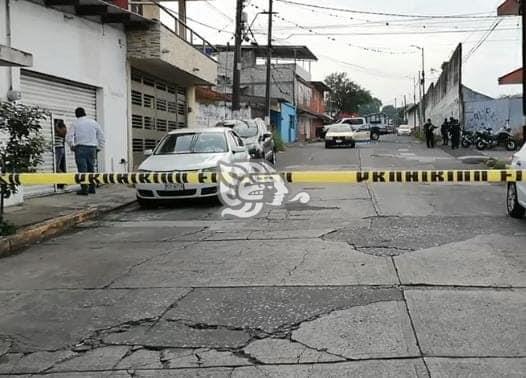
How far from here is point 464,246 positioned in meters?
7.77

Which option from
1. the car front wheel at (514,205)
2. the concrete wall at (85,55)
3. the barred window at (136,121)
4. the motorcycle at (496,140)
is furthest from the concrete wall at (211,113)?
the car front wheel at (514,205)

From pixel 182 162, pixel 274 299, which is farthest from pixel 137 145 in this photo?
pixel 274 299

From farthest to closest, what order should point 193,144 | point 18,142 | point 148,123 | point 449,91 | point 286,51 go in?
1. point 286,51
2. point 449,91
3. point 148,123
4. point 193,144
5. point 18,142

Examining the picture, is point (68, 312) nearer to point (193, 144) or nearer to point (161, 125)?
→ point (193, 144)

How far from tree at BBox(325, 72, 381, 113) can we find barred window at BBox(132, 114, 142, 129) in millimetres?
70873

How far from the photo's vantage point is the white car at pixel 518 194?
9.31 metres

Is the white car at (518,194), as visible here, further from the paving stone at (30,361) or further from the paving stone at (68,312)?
the paving stone at (30,361)

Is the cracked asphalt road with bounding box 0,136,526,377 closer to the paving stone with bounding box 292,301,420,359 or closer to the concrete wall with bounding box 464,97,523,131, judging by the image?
the paving stone with bounding box 292,301,420,359

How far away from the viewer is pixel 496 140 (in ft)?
93.9

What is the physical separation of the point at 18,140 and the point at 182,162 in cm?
389

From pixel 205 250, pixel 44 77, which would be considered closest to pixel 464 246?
pixel 205 250

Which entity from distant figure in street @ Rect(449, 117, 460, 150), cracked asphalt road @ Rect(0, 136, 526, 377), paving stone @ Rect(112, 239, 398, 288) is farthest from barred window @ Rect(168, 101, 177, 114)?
paving stone @ Rect(112, 239, 398, 288)

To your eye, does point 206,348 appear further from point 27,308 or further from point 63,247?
point 63,247

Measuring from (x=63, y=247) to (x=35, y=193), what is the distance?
523 centimetres
